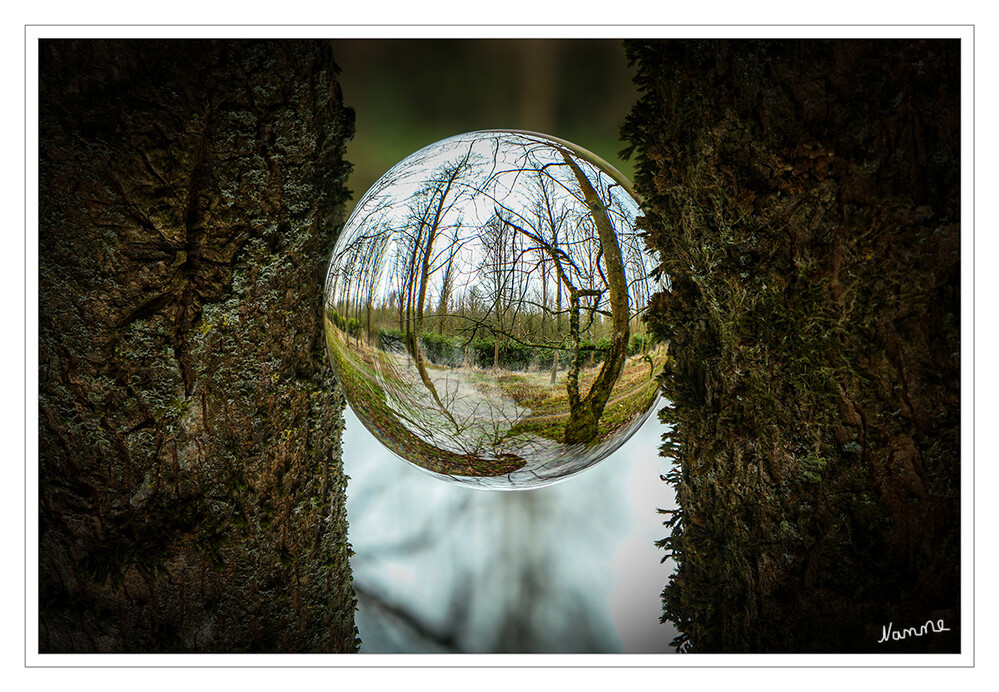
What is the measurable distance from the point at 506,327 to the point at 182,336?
0.59 meters

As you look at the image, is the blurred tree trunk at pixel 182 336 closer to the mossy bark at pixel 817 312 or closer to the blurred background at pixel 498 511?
the blurred background at pixel 498 511

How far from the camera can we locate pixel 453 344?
627 millimetres

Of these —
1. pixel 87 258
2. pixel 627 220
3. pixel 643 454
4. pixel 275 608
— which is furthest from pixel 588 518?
pixel 87 258

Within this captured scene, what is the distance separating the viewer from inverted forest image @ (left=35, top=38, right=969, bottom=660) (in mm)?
667

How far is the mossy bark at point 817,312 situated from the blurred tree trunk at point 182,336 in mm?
554

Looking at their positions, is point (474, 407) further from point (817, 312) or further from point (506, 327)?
point (817, 312)

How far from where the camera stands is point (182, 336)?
3.04ft

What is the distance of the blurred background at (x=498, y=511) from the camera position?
40.8 inches
